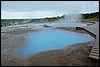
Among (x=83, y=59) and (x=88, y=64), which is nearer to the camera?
(x=88, y=64)

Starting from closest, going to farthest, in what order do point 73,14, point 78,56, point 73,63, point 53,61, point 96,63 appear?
1. point 96,63
2. point 73,63
3. point 53,61
4. point 78,56
5. point 73,14

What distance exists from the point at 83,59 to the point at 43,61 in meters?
1.39

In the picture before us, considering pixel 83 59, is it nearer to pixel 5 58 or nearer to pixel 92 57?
pixel 92 57

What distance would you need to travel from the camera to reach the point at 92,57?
5590mm

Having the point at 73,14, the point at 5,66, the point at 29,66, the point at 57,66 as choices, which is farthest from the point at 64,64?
the point at 73,14

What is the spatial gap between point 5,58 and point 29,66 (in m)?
1.64

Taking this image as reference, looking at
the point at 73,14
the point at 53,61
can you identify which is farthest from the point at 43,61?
the point at 73,14

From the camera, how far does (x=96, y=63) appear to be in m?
5.42

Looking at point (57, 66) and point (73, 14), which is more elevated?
point (57, 66)

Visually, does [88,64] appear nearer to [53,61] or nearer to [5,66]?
[53,61]

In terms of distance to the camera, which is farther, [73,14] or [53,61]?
[73,14]

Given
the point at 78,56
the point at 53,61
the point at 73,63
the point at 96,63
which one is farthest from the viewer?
the point at 78,56

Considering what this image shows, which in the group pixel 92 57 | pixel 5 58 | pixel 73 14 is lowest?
pixel 73 14

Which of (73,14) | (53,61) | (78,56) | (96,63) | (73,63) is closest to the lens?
(96,63)
